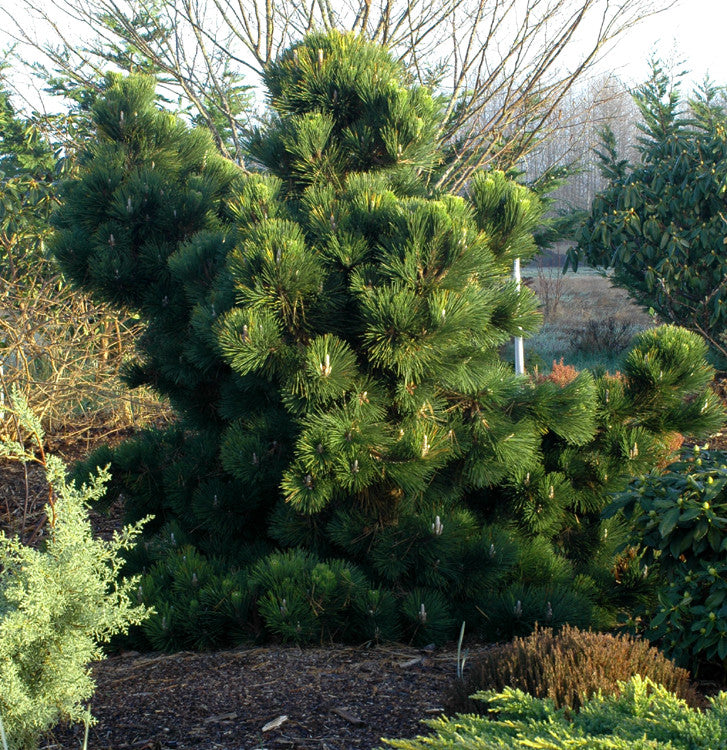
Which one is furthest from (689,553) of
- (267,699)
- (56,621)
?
(56,621)

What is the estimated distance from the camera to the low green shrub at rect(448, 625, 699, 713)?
206 cm

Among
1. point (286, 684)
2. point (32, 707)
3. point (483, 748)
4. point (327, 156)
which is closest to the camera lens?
point (483, 748)

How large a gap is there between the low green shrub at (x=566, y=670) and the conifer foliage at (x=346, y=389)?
118cm

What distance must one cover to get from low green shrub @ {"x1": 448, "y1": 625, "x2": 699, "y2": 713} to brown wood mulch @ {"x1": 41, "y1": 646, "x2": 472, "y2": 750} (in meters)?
0.33

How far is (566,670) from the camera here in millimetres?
2090

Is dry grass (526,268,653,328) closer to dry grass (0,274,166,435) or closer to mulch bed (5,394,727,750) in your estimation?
dry grass (0,274,166,435)

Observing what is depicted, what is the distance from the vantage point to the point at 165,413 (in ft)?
25.7

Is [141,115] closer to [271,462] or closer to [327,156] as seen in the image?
[327,156]

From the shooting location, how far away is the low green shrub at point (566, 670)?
6.77 ft

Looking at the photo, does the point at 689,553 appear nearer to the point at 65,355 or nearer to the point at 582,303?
the point at 65,355

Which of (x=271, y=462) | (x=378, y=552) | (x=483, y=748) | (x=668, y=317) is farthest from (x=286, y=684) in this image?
(x=668, y=317)

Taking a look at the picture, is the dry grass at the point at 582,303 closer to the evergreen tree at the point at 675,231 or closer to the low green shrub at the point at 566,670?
the evergreen tree at the point at 675,231

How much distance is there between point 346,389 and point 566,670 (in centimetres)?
174

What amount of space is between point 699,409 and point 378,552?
1868 millimetres
